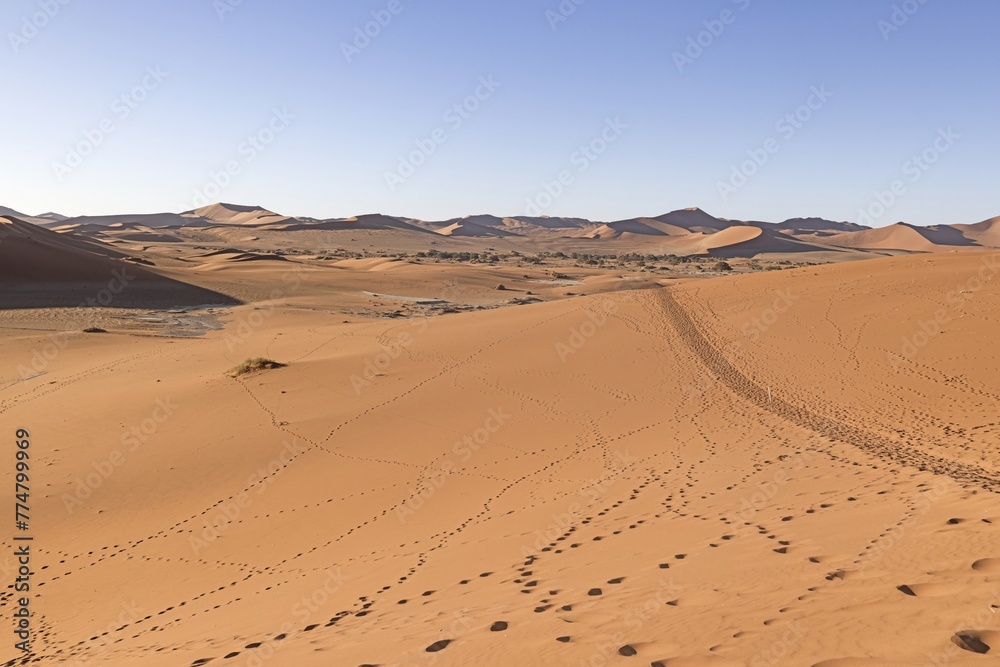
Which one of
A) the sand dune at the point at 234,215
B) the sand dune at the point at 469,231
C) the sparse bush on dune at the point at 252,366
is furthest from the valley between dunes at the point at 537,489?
the sand dune at the point at 234,215

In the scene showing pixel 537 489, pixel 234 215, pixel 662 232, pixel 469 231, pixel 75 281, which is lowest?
pixel 537 489

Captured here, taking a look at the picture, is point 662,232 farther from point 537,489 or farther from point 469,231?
point 537,489

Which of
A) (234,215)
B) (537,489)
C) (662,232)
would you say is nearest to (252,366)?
(537,489)

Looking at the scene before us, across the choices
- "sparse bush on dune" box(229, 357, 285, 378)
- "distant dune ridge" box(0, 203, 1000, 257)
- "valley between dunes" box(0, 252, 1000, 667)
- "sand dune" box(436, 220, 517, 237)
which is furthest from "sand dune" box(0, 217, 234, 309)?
"sand dune" box(436, 220, 517, 237)

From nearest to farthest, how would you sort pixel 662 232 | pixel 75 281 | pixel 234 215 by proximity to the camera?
pixel 75 281 → pixel 662 232 → pixel 234 215

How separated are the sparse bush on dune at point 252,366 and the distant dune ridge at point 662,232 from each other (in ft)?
267

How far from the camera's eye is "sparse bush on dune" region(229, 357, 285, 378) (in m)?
17.7

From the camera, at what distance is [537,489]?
9.81m

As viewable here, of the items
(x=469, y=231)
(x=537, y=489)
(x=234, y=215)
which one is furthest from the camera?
(x=234, y=215)

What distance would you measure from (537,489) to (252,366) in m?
11.0

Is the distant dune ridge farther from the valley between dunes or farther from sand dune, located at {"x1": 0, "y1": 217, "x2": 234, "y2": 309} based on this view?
the valley between dunes

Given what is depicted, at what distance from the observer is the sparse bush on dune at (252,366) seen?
17.7 meters

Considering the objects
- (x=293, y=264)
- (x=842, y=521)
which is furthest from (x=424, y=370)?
(x=293, y=264)

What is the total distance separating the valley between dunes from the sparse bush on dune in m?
0.50
